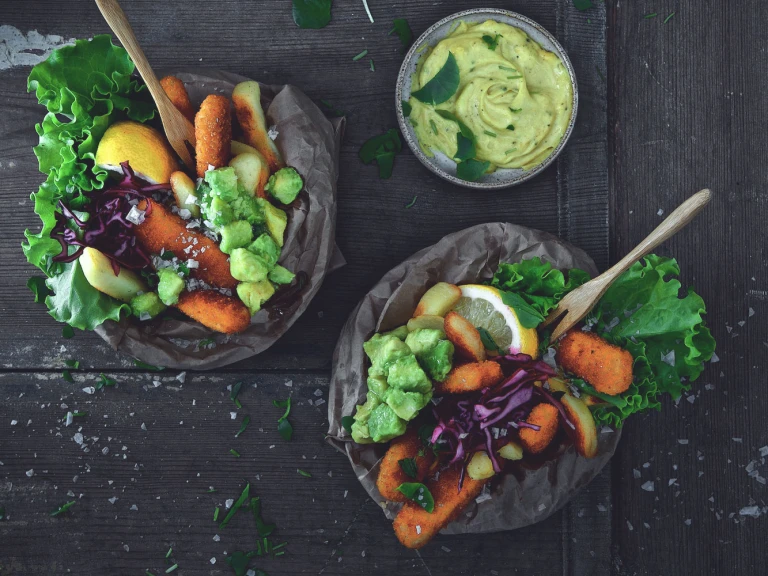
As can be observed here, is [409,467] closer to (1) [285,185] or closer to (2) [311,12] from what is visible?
(1) [285,185]

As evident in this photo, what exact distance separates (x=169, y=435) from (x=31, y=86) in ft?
4.32

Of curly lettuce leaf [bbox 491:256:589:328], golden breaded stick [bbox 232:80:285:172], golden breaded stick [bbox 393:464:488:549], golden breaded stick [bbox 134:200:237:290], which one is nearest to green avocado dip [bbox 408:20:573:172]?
curly lettuce leaf [bbox 491:256:589:328]

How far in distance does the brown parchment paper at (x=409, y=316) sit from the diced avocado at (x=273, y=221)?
1.20ft

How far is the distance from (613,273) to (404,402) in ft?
2.38

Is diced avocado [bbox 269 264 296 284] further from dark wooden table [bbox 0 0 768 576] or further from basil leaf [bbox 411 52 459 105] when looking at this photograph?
basil leaf [bbox 411 52 459 105]

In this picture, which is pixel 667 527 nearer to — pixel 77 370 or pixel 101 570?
pixel 101 570

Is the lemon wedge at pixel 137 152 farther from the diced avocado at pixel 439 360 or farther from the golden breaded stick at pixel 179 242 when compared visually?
the diced avocado at pixel 439 360

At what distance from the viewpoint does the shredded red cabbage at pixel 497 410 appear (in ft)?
6.50

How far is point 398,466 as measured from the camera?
2.06m

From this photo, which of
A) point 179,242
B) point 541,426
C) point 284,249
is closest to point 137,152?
point 179,242

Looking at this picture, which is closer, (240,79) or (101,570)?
(240,79)

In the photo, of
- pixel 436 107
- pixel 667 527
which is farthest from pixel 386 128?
pixel 667 527

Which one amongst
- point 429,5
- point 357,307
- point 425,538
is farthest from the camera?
point 429,5

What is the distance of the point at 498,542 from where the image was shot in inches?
97.2
